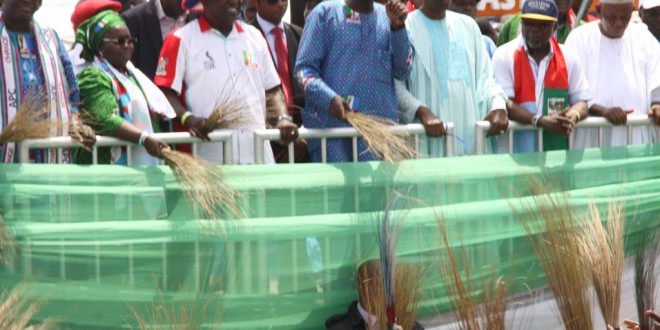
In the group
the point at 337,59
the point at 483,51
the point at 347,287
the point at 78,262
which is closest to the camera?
the point at 78,262

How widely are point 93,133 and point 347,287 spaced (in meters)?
1.28

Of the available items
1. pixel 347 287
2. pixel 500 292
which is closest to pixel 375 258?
pixel 347 287

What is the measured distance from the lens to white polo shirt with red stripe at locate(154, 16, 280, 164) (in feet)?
22.0

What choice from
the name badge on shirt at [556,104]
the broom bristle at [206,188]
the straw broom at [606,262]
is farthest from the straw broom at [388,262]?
the name badge on shirt at [556,104]

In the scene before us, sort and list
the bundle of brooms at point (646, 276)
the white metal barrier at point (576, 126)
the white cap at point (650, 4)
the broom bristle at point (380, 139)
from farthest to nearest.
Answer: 1. the white cap at point (650, 4)
2. the white metal barrier at point (576, 126)
3. the broom bristle at point (380, 139)
4. the bundle of brooms at point (646, 276)

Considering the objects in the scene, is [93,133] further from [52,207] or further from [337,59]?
[337,59]

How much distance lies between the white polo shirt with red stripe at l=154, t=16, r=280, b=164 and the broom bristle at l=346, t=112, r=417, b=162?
56cm

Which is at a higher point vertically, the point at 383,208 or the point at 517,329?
the point at 383,208

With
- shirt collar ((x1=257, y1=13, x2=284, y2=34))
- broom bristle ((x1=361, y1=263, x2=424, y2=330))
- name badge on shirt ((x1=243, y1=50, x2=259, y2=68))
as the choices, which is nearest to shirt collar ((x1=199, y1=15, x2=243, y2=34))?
name badge on shirt ((x1=243, y1=50, x2=259, y2=68))

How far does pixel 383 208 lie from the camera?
5.95 metres

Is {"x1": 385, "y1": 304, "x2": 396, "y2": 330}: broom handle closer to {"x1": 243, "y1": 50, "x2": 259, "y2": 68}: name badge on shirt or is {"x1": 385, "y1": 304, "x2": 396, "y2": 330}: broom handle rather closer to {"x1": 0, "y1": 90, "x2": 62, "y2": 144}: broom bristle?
{"x1": 0, "y1": 90, "x2": 62, "y2": 144}: broom bristle

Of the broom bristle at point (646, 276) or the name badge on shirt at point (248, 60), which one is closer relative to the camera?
the broom bristle at point (646, 276)

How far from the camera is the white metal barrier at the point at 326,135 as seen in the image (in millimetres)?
6238

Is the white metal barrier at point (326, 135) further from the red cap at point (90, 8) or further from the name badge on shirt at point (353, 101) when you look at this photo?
the red cap at point (90, 8)
